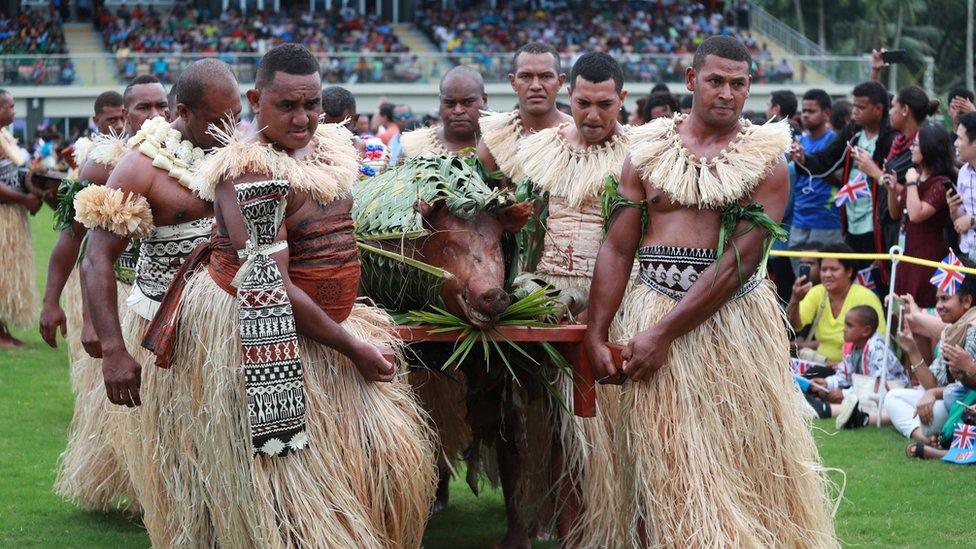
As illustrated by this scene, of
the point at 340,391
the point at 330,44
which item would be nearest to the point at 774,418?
the point at 340,391

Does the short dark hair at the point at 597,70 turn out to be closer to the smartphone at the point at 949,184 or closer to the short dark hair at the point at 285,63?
the short dark hair at the point at 285,63

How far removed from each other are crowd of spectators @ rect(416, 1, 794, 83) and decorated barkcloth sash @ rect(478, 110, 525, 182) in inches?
1269

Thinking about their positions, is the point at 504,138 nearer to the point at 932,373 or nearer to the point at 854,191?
the point at 932,373

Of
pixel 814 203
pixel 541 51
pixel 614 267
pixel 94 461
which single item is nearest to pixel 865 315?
pixel 814 203

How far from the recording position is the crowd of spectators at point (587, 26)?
41031 mm

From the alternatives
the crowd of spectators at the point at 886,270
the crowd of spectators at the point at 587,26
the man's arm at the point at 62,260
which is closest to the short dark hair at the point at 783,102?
the crowd of spectators at the point at 886,270

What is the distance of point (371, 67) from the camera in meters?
34.4

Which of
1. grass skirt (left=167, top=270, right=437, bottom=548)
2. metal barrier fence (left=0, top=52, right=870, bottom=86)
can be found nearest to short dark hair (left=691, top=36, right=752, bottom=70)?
grass skirt (left=167, top=270, right=437, bottom=548)

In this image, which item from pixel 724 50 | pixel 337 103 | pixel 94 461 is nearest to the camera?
pixel 724 50

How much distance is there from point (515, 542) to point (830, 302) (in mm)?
4389

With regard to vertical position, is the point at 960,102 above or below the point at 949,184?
above

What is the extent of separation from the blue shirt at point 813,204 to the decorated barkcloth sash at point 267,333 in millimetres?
7197

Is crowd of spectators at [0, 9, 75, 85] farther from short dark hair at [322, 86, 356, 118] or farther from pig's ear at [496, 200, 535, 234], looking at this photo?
pig's ear at [496, 200, 535, 234]

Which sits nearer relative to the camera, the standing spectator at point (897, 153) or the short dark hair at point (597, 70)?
the short dark hair at point (597, 70)
